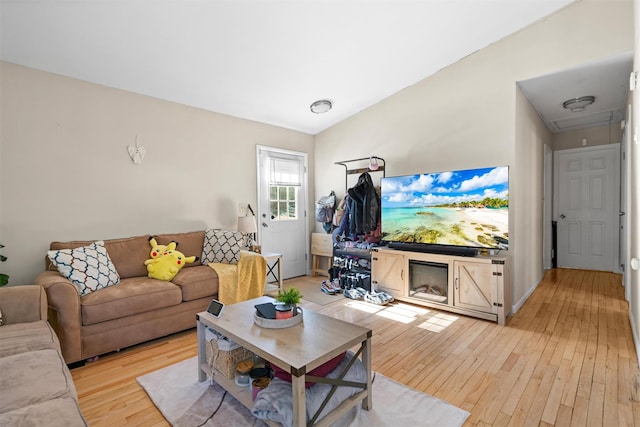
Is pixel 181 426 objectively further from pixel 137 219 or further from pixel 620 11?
pixel 620 11

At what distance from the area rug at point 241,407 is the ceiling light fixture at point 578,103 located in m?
3.82

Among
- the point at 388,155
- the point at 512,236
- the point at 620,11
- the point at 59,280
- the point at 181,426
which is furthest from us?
the point at 388,155

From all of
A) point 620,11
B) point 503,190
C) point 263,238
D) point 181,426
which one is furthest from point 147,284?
point 620,11

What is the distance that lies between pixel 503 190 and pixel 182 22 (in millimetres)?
3116

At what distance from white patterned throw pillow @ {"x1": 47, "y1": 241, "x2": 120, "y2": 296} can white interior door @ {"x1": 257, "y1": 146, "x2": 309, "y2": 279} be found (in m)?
2.00

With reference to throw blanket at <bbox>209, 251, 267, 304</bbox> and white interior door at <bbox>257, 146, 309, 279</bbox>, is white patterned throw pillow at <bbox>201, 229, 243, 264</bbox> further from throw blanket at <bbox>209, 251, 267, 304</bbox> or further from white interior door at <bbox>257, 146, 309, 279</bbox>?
white interior door at <bbox>257, 146, 309, 279</bbox>

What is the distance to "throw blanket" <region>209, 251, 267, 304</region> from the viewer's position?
3.07m

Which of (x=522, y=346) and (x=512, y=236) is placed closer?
(x=522, y=346)

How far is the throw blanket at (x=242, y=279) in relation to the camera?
121 inches

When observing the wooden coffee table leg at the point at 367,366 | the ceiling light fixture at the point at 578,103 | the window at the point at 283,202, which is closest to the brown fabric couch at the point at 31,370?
the wooden coffee table leg at the point at 367,366

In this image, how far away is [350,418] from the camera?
165 centimetres

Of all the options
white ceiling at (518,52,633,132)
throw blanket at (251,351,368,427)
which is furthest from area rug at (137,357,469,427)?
white ceiling at (518,52,633,132)

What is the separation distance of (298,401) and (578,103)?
14.8 ft

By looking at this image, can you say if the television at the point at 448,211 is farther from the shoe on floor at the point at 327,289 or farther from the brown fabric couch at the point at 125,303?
the brown fabric couch at the point at 125,303
